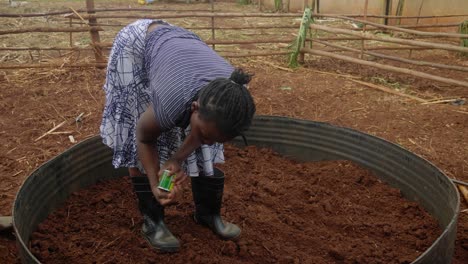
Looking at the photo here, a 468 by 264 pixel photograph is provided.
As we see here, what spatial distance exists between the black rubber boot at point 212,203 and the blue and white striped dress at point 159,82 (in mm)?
96

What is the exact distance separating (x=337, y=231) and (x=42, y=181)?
5.04ft

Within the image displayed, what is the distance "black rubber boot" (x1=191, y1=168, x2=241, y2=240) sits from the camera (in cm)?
218

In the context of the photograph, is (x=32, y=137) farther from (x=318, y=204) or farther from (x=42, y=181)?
(x=318, y=204)

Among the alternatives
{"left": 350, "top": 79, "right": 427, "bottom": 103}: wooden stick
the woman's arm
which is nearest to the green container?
the woman's arm

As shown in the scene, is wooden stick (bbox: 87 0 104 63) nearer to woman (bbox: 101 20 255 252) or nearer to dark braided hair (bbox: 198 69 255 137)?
woman (bbox: 101 20 255 252)

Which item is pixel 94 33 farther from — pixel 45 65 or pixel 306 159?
pixel 306 159

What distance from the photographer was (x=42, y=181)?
2.36 meters

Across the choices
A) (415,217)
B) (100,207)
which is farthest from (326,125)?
(100,207)

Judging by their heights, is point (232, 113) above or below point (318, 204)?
above

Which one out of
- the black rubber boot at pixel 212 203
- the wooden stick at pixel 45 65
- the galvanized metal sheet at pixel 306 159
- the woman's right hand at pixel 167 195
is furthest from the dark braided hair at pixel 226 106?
the wooden stick at pixel 45 65

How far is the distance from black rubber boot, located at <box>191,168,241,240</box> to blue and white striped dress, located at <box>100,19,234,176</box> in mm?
96

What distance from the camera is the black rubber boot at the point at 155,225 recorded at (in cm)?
211

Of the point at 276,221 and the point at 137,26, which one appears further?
the point at 276,221

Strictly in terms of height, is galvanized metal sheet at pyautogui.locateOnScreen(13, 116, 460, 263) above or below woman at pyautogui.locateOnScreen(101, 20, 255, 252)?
below
